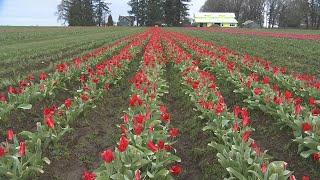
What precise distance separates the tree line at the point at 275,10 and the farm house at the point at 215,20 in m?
5.73

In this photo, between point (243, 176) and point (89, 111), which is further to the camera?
point (89, 111)

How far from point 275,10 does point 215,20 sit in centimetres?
2568

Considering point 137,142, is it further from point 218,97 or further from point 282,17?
point 282,17

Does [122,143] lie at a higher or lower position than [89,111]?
higher

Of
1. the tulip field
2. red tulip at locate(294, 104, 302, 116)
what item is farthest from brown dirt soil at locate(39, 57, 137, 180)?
red tulip at locate(294, 104, 302, 116)

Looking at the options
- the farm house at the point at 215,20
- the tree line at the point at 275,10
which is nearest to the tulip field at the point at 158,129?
the tree line at the point at 275,10

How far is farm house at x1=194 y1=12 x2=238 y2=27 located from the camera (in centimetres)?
10643

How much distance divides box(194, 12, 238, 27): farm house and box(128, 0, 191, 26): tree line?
8420 mm

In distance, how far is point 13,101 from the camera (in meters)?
8.60

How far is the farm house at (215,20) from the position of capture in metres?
106

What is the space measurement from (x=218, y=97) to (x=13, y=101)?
3.81 meters

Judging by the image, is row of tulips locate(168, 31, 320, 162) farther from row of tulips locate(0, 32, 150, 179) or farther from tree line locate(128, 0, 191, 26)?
tree line locate(128, 0, 191, 26)

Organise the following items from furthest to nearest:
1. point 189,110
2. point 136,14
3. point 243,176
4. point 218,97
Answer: point 136,14
point 189,110
point 218,97
point 243,176

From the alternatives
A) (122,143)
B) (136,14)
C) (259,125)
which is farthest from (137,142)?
(136,14)
